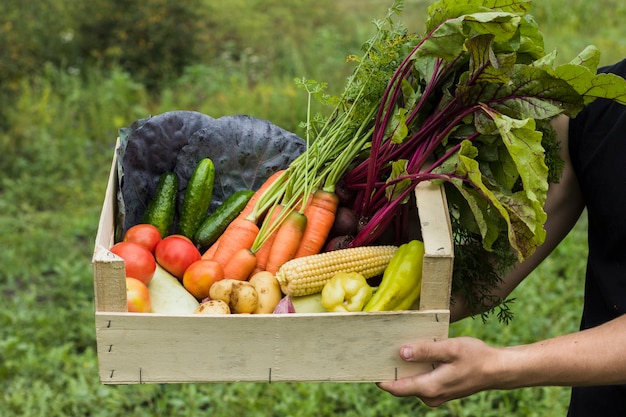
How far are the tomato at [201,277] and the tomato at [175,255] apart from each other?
1.6 inches

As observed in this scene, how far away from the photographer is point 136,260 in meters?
1.74

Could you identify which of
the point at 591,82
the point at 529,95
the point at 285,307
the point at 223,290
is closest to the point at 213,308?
the point at 223,290

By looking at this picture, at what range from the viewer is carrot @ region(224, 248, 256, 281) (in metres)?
1.83

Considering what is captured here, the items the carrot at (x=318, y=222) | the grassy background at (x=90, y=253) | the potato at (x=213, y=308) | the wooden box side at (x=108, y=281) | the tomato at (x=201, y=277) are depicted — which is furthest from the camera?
the grassy background at (x=90, y=253)

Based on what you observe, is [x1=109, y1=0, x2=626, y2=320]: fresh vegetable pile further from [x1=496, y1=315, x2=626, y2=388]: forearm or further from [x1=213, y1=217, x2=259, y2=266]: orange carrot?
[x1=496, y1=315, x2=626, y2=388]: forearm

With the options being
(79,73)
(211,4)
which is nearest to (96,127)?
(79,73)

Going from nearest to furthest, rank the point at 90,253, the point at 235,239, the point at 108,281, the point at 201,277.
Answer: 1. the point at 108,281
2. the point at 201,277
3. the point at 235,239
4. the point at 90,253

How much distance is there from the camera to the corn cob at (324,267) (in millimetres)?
1750

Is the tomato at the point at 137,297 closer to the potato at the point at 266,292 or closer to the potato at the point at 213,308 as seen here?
the potato at the point at 213,308

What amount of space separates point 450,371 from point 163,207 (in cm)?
82

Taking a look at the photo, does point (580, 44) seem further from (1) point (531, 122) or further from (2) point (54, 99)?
(1) point (531, 122)

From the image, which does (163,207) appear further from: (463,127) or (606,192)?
(606,192)

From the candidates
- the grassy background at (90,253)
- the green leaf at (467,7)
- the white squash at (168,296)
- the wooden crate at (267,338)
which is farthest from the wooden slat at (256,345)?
the grassy background at (90,253)

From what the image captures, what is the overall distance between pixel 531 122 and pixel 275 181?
0.68m
